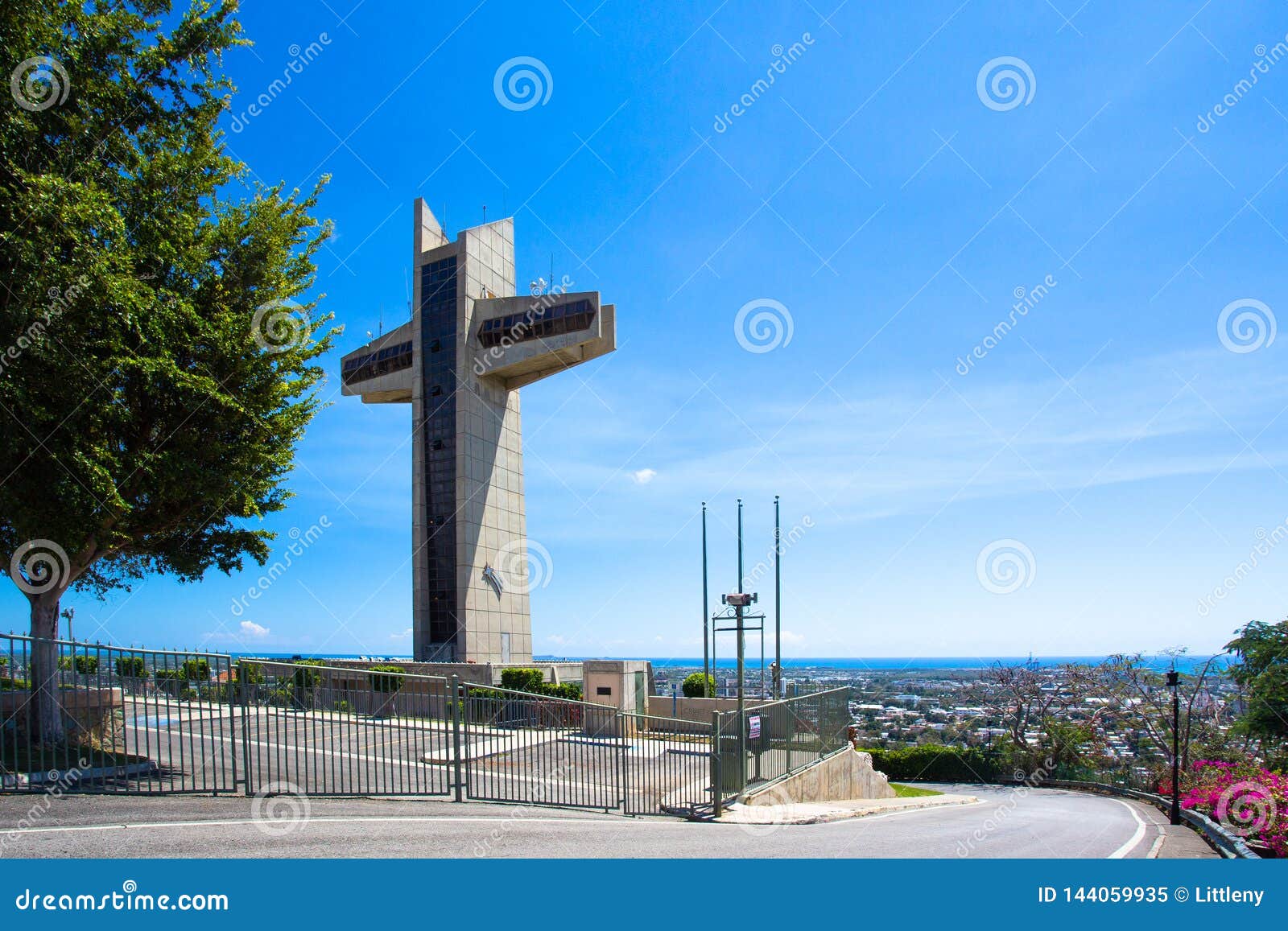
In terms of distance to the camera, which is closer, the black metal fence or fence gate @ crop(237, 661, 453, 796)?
the black metal fence

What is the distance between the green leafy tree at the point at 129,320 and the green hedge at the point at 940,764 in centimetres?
2924

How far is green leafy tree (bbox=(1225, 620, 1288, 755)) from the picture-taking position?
18812 mm

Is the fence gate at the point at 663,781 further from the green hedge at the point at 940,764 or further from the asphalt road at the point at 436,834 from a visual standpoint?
the green hedge at the point at 940,764

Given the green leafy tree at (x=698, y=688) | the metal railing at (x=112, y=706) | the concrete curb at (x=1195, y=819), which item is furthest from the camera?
the green leafy tree at (x=698, y=688)

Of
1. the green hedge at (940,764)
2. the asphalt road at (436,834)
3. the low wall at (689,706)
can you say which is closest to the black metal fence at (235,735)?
the asphalt road at (436,834)

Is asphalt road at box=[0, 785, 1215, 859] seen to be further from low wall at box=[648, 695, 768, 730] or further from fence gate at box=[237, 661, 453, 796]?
low wall at box=[648, 695, 768, 730]

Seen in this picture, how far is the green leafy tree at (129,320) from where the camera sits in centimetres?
1113

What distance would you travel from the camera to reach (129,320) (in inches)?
445

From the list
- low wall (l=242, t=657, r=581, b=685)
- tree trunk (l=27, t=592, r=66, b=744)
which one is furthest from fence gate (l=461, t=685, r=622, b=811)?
low wall (l=242, t=657, r=581, b=685)

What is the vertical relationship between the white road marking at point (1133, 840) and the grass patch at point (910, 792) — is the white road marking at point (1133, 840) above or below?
above

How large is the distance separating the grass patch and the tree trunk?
81.8 ft

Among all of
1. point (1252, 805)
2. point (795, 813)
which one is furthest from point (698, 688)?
A: point (1252, 805)

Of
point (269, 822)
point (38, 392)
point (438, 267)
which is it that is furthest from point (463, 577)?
A: point (269, 822)

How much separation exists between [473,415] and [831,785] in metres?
20.1
